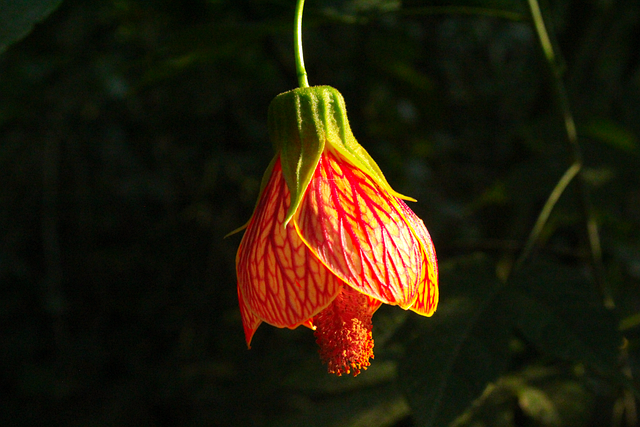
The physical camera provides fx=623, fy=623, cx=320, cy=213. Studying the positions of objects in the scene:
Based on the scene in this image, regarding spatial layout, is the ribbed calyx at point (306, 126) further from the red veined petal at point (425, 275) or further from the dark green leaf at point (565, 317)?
the dark green leaf at point (565, 317)

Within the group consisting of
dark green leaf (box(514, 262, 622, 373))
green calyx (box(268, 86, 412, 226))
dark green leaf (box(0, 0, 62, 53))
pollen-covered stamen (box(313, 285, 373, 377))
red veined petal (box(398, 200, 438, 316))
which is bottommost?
dark green leaf (box(514, 262, 622, 373))

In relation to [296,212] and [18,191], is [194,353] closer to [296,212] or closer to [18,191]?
[18,191]

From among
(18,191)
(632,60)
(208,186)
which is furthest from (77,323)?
(632,60)

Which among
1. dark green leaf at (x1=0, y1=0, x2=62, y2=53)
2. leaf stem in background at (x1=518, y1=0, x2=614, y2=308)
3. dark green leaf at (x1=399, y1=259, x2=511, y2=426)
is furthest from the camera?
leaf stem in background at (x1=518, y1=0, x2=614, y2=308)

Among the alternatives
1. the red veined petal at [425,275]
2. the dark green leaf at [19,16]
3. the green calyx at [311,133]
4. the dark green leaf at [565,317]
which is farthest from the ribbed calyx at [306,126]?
the dark green leaf at [565,317]

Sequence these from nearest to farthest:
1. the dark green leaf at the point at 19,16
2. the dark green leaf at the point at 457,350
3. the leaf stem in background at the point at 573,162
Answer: the dark green leaf at the point at 19,16 → the dark green leaf at the point at 457,350 → the leaf stem in background at the point at 573,162

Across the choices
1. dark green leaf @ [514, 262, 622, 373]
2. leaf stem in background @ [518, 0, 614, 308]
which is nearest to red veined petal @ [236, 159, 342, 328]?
dark green leaf @ [514, 262, 622, 373]

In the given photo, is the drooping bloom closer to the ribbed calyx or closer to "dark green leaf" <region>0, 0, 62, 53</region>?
the ribbed calyx

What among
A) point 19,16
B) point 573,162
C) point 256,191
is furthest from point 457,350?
point 256,191
